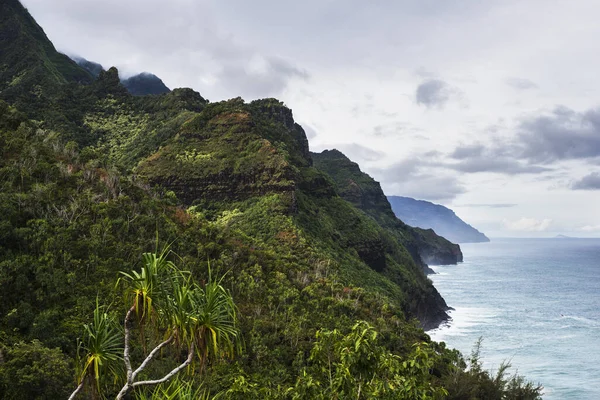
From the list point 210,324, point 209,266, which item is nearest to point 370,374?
point 210,324

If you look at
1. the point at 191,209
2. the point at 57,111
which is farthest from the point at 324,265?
the point at 57,111

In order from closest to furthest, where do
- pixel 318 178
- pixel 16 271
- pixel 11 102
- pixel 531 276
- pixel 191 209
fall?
pixel 16 271 < pixel 191 209 < pixel 318 178 < pixel 11 102 < pixel 531 276

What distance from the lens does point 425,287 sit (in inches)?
3679

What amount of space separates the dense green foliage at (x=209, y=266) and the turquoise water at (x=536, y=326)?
12.3 meters

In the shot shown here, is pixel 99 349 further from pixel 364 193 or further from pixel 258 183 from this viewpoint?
pixel 364 193

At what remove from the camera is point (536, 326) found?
8225cm

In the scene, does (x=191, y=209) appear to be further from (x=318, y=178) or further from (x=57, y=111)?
(x=57, y=111)

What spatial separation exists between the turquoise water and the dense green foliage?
12280 millimetres

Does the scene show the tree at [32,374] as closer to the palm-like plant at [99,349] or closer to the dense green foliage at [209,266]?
the dense green foliage at [209,266]

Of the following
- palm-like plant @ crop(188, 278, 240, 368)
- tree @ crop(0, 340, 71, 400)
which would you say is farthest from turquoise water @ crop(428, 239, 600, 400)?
palm-like plant @ crop(188, 278, 240, 368)

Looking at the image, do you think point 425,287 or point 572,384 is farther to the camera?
point 425,287

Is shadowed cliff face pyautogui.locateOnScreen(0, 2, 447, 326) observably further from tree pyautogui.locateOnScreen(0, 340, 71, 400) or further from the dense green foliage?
tree pyautogui.locateOnScreen(0, 340, 71, 400)

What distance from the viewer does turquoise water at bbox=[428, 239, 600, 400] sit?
5753 cm

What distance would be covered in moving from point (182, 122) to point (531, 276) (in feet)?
451
